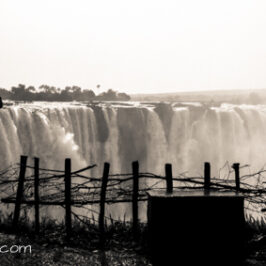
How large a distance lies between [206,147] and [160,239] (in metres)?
37.1

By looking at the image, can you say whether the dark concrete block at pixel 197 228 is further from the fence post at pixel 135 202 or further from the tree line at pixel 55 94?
the tree line at pixel 55 94

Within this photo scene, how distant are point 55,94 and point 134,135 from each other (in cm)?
3275

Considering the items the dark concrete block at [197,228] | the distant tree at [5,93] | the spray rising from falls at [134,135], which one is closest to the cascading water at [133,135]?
the spray rising from falls at [134,135]

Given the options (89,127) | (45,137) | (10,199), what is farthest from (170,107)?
(10,199)

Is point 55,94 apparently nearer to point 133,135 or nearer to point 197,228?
point 133,135

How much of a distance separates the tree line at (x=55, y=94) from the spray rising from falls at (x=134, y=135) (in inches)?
1143

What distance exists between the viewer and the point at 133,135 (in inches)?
1497

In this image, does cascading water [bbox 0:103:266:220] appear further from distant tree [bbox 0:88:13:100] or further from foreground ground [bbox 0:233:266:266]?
distant tree [bbox 0:88:13:100]

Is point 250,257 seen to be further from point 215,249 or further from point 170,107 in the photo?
point 170,107

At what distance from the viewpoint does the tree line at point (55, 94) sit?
67.1 meters

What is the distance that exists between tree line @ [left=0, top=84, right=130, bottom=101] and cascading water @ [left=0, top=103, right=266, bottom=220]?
28.4 meters

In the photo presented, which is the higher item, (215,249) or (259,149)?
(215,249)

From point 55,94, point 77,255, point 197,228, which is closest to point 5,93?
point 55,94

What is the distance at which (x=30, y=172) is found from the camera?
27.3 meters
